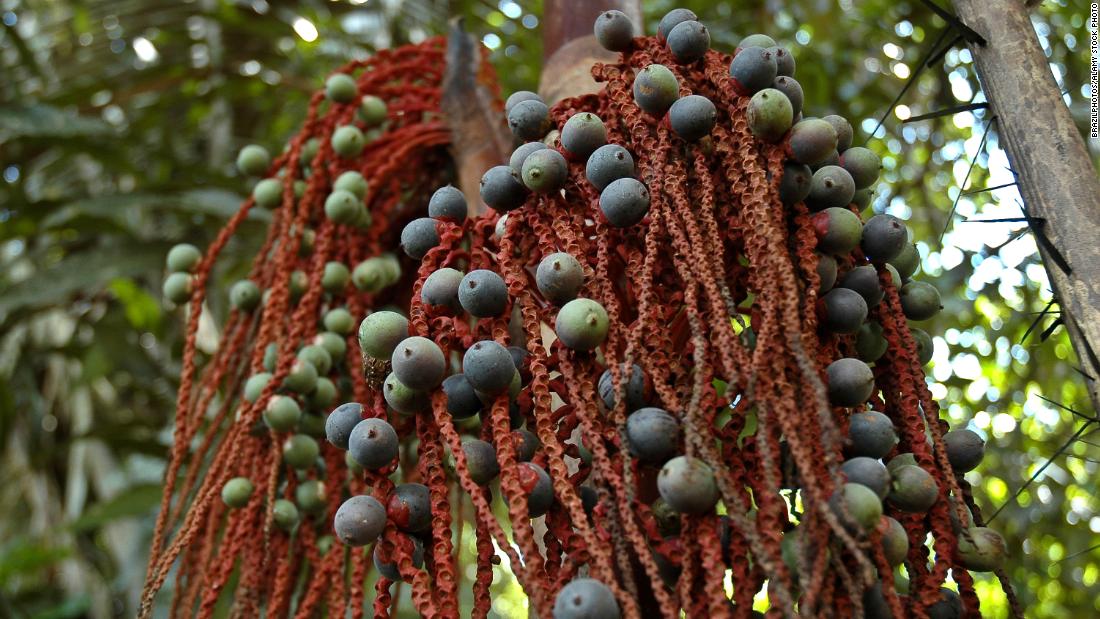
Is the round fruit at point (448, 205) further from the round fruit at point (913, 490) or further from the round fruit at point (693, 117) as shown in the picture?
the round fruit at point (913, 490)

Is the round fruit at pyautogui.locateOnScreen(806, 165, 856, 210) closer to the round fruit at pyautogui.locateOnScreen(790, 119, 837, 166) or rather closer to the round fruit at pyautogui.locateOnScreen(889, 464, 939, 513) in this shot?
A: the round fruit at pyautogui.locateOnScreen(790, 119, 837, 166)

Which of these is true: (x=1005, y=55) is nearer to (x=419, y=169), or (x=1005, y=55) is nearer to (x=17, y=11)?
(x=419, y=169)

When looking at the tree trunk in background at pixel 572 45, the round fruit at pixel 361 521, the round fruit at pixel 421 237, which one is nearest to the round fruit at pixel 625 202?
the round fruit at pixel 421 237

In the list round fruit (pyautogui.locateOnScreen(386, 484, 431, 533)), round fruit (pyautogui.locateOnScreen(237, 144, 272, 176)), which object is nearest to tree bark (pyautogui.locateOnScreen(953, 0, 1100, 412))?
round fruit (pyautogui.locateOnScreen(386, 484, 431, 533))

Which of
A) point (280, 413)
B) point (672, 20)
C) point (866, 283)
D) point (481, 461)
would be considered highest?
point (672, 20)

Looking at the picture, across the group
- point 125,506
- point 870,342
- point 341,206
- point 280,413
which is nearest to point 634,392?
point 870,342

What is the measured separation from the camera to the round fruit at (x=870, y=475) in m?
0.72

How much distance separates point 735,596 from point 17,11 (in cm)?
295

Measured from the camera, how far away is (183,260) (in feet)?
4.49

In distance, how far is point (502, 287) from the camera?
837 millimetres

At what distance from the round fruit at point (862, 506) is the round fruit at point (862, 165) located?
38 centimetres

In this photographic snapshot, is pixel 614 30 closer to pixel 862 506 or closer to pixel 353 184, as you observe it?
pixel 353 184

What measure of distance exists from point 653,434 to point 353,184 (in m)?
0.69

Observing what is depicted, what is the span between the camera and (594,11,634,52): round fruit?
3.29 feet
